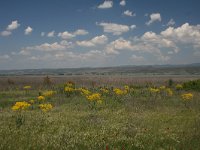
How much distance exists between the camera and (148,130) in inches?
488

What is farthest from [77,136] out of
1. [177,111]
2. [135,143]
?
[177,111]

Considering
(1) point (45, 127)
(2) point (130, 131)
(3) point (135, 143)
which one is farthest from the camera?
(1) point (45, 127)

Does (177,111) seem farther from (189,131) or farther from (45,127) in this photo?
(45,127)

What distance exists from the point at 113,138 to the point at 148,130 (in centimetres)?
226

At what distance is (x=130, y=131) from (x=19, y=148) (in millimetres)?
4695

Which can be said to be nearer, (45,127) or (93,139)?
(93,139)

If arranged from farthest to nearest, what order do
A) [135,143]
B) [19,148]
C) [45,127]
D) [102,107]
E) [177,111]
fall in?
[102,107], [177,111], [45,127], [135,143], [19,148]

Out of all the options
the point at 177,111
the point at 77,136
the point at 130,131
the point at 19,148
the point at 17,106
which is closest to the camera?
the point at 19,148

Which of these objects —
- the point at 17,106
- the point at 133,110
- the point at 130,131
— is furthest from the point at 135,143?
the point at 133,110

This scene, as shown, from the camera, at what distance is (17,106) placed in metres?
15.3

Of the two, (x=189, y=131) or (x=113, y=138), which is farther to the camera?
(x=189, y=131)

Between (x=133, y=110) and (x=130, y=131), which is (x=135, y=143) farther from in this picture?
(x=133, y=110)

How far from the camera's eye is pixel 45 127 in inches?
516

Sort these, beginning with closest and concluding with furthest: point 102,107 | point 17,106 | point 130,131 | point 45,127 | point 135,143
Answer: point 135,143, point 130,131, point 45,127, point 17,106, point 102,107
